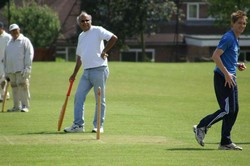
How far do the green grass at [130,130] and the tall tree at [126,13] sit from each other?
100 feet

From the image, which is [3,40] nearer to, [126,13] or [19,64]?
[19,64]

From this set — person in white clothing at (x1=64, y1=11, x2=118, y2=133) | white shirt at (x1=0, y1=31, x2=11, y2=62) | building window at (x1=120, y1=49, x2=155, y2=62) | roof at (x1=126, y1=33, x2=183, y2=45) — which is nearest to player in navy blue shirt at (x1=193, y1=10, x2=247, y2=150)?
person in white clothing at (x1=64, y1=11, x2=118, y2=133)

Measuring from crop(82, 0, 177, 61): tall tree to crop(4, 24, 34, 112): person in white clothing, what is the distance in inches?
1691

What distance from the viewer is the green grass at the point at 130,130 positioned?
40.1 ft

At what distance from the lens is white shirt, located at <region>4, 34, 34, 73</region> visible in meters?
21.2

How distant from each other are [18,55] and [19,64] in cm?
25

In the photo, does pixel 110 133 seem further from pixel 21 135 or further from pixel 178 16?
pixel 178 16

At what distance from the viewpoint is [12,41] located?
69.7 feet

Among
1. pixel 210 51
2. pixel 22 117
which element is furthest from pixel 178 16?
pixel 22 117

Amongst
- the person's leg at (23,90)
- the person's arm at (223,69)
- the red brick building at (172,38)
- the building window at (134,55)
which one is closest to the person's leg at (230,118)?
the person's arm at (223,69)

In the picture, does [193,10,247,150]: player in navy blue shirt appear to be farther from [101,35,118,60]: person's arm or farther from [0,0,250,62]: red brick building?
[0,0,250,62]: red brick building

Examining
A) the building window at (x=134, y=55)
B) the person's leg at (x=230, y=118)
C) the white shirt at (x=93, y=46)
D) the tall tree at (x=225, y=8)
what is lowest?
the building window at (x=134, y=55)

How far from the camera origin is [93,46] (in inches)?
635

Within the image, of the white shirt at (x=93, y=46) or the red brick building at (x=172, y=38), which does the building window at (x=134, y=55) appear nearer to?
the red brick building at (x=172, y=38)
